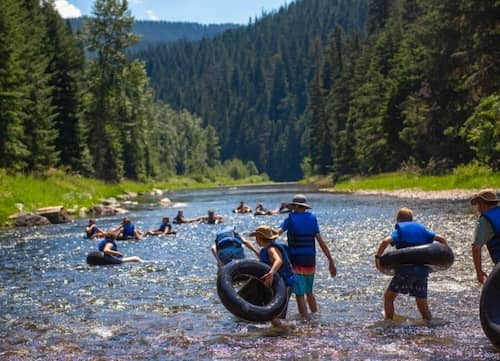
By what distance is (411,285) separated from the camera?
10578 millimetres

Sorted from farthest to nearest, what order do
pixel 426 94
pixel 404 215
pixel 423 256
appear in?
pixel 426 94 < pixel 404 215 < pixel 423 256

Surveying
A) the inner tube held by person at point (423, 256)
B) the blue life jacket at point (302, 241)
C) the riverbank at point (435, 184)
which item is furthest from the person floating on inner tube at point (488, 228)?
the riverbank at point (435, 184)

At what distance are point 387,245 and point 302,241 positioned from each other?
1533mm

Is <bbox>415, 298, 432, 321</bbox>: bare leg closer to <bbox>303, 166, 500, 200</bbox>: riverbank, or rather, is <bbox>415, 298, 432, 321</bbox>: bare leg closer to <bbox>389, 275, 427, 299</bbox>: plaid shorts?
<bbox>389, 275, 427, 299</bbox>: plaid shorts

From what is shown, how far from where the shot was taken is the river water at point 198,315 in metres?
9.55

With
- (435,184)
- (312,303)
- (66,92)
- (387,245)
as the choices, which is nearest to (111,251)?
(312,303)

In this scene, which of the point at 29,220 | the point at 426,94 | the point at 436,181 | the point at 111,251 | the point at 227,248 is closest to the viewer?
the point at 227,248

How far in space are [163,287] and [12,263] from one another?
7071 millimetres

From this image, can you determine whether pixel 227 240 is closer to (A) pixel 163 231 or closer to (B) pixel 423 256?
(B) pixel 423 256

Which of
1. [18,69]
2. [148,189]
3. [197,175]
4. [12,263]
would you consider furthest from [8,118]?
[197,175]

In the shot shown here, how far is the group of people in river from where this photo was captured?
967cm

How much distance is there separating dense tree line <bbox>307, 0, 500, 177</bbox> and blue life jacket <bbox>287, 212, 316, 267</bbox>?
2752 cm

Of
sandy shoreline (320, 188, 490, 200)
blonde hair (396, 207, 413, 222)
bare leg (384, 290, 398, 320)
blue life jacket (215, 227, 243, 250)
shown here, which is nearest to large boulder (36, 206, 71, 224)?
sandy shoreline (320, 188, 490, 200)

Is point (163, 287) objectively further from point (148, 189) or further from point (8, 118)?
point (148, 189)
